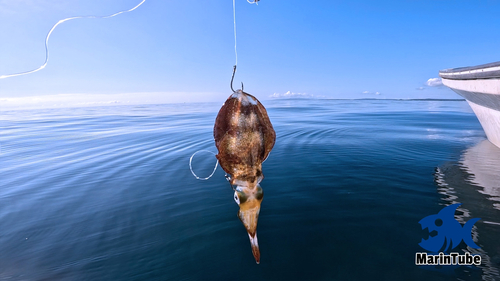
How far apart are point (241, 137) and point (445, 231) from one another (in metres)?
3.72

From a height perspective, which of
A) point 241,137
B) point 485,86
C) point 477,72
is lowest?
point 241,137

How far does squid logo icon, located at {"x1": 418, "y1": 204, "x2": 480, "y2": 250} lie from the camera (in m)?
3.26

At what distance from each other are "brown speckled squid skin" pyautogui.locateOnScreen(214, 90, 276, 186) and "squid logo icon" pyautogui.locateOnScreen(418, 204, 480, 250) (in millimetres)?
2990

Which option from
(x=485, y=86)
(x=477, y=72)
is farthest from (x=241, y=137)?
(x=477, y=72)

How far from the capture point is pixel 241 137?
6.84ft

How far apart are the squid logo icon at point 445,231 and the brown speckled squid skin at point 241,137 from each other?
2.99m

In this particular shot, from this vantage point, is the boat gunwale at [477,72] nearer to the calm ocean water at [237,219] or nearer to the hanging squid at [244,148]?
the calm ocean water at [237,219]

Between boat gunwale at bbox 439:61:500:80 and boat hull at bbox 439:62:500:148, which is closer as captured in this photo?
boat gunwale at bbox 439:61:500:80

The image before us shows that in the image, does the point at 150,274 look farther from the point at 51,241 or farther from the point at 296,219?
the point at 296,219

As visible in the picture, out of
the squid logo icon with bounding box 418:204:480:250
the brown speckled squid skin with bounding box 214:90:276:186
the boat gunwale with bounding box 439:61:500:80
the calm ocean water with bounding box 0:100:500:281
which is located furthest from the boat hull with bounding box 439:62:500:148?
the brown speckled squid skin with bounding box 214:90:276:186

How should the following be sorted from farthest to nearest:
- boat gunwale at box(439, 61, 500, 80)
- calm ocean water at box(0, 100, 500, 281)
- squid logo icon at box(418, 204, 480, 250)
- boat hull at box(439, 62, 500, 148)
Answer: boat hull at box(439, 62, 500, 148) < boat gunwale at box(439, 61, 500, 80) < squid logo icon at box(418, 204, 480, 250) < calm ocean water at box(0, 100, 500, 281)

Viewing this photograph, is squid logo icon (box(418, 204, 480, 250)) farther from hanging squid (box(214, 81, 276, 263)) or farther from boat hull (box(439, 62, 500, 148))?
boat hull (box(439, 62, 500, 148))

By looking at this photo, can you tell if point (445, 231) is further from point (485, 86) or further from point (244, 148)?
point (485, 86)

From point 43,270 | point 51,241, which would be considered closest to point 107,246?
point 43,270
